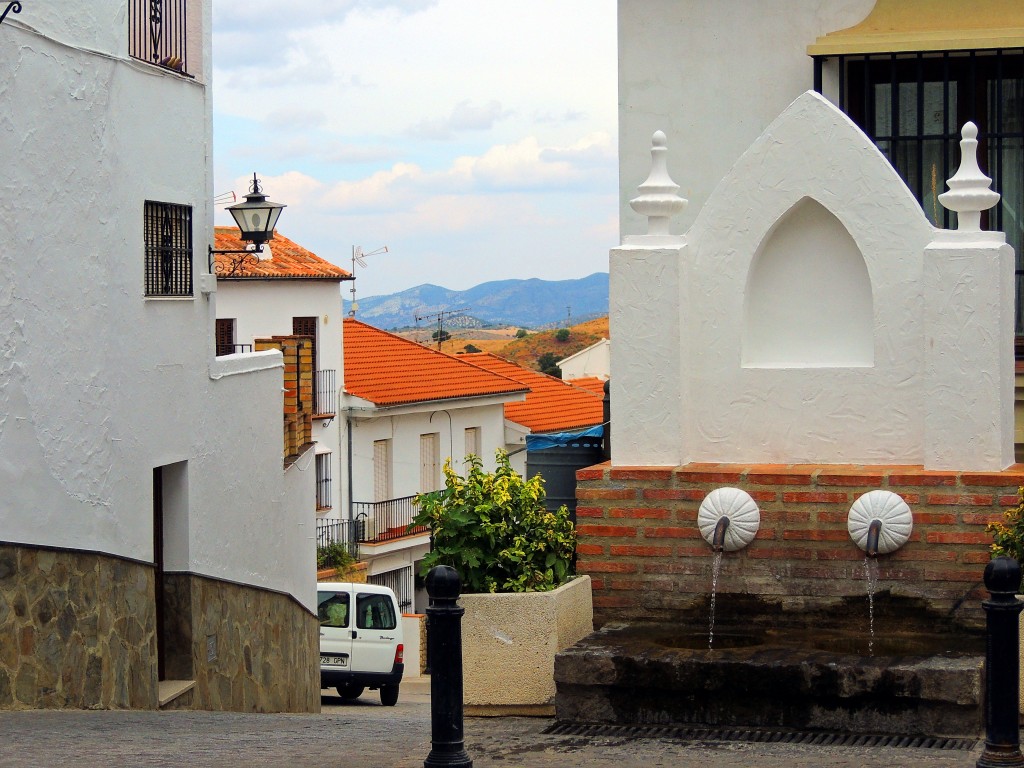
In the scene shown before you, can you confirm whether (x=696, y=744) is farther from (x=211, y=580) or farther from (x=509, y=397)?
(x=509, y=397)

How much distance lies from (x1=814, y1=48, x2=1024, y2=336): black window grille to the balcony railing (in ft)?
90.3

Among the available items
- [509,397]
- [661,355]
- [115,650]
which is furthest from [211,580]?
[509,397]

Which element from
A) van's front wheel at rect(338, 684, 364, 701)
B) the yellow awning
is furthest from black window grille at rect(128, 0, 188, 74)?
van's front wheel at rect(338, 684, 364, 701)

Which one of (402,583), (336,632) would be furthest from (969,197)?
(402,583)

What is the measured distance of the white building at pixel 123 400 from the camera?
10969mm

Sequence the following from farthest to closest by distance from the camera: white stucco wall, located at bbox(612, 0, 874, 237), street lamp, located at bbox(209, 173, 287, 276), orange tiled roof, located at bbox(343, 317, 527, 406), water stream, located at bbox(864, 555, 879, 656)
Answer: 1. orange tiled roof, located at bbox(343, 317, 527, 406)
2. street lamp, located at bbox(209, 173, 287, 276)
3. white stucco wall, located at bbox(612, 0, 874, 237)
4. water stream, located at bbox(864, 555, 879, 656)

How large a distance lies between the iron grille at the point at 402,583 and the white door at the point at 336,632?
1521 cm

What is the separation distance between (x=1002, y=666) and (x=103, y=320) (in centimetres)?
890

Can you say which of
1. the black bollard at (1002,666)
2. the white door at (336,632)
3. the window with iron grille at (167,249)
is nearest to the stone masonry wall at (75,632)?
the window with iron grille at (167,249)

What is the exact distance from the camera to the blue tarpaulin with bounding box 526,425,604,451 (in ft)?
32.9

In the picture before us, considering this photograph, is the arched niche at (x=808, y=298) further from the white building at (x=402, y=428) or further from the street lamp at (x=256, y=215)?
the white building at (x=402, y=428)

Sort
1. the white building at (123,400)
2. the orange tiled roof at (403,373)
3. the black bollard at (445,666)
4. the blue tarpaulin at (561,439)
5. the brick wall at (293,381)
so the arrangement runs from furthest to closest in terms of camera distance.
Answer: the orange tiled roof at (403,373)
the brick wall at (293,381)
the white building at (123,400)
the blue tarpaulin at (561,439)
the black bollard at (445,666)

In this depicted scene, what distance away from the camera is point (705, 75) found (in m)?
10.6

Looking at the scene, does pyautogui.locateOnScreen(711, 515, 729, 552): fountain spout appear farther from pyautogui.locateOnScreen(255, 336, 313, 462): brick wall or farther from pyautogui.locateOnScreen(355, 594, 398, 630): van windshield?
pyautogui.locateOnScreen(355, 594, 398, 630): van windshield
